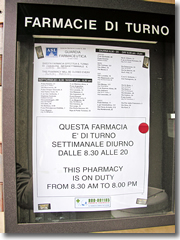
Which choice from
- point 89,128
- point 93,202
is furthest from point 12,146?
point 93,202

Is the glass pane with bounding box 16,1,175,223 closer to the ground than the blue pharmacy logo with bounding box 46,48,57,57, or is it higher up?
closer to the ground

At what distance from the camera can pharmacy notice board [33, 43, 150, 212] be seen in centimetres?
144

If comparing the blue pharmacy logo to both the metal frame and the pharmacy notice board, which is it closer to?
the pharmacy notice board

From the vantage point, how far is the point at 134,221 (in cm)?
146

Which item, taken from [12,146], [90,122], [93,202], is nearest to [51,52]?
[90,122]

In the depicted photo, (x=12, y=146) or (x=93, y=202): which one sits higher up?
(x=12, y=146)

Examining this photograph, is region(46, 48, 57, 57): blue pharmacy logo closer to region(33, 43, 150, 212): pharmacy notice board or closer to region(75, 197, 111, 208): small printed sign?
region(33, 43, 150, 212): pharmacy notice board

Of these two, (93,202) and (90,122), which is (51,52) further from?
(93,202)

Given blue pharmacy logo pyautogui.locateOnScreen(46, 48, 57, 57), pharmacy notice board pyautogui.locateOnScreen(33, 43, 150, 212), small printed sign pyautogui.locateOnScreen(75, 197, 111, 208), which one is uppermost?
blue pharmacy logo pyautogui.locateOnScreen(46, 48, 57, 57)

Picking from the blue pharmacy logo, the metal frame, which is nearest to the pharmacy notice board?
the blue pharmacy logo

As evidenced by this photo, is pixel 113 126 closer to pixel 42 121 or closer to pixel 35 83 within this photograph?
pixel 42 121

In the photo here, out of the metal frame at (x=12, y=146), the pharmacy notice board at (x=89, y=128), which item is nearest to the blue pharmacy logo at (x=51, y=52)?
the pharmacy notice board at (x=89, y=128)

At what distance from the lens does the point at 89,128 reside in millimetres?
1470

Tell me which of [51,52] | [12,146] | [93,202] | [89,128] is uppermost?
[51,52]
